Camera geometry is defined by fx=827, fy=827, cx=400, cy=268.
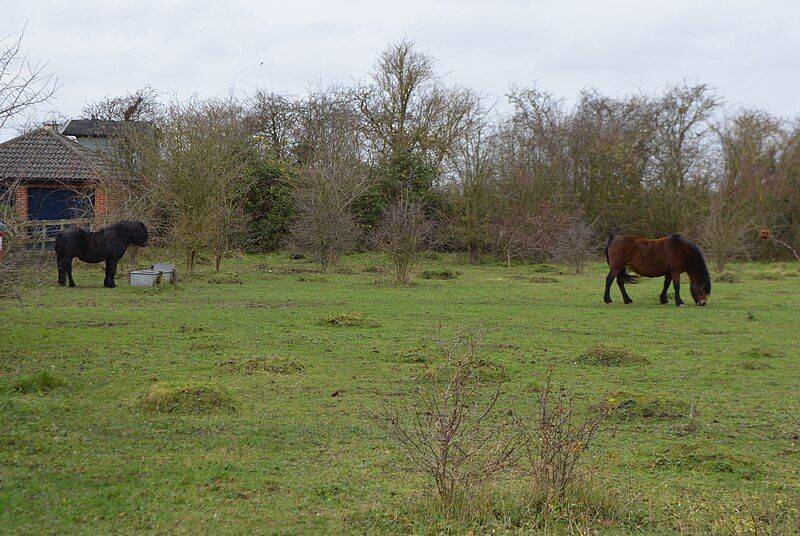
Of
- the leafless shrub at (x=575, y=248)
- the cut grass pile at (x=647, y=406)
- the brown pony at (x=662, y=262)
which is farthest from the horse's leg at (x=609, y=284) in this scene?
the cut grass pile at (x=647, y=406)

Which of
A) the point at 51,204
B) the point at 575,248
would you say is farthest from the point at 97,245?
the point at 575,248

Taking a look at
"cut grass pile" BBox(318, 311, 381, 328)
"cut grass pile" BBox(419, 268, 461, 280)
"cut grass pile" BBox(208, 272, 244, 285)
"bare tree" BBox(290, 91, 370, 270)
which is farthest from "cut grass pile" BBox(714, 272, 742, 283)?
"cut grass pile" BBox(318, 311, 381, 328)

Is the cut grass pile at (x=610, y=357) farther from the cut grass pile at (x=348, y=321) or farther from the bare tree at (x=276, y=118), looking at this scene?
the bare tree at (x=276, y=118)

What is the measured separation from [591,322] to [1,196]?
402 inches

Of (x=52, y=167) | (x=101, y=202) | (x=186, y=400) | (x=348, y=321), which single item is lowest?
(x=186, y=400)

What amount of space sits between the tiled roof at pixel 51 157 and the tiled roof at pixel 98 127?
1.20 m

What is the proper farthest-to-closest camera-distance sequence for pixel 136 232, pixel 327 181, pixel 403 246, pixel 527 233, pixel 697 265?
pixel 527 233, pixel 327 181, pixel 403 246, pixel 136 232, pixel 697 265

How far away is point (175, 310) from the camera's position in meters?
15.3

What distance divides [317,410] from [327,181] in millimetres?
19946

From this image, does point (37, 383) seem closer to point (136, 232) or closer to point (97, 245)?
point (97, 245)

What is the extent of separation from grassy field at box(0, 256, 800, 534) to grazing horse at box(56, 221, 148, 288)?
5.81 feet

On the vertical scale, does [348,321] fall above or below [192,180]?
below

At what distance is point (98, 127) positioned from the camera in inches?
1276

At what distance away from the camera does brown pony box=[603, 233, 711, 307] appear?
18734mm
